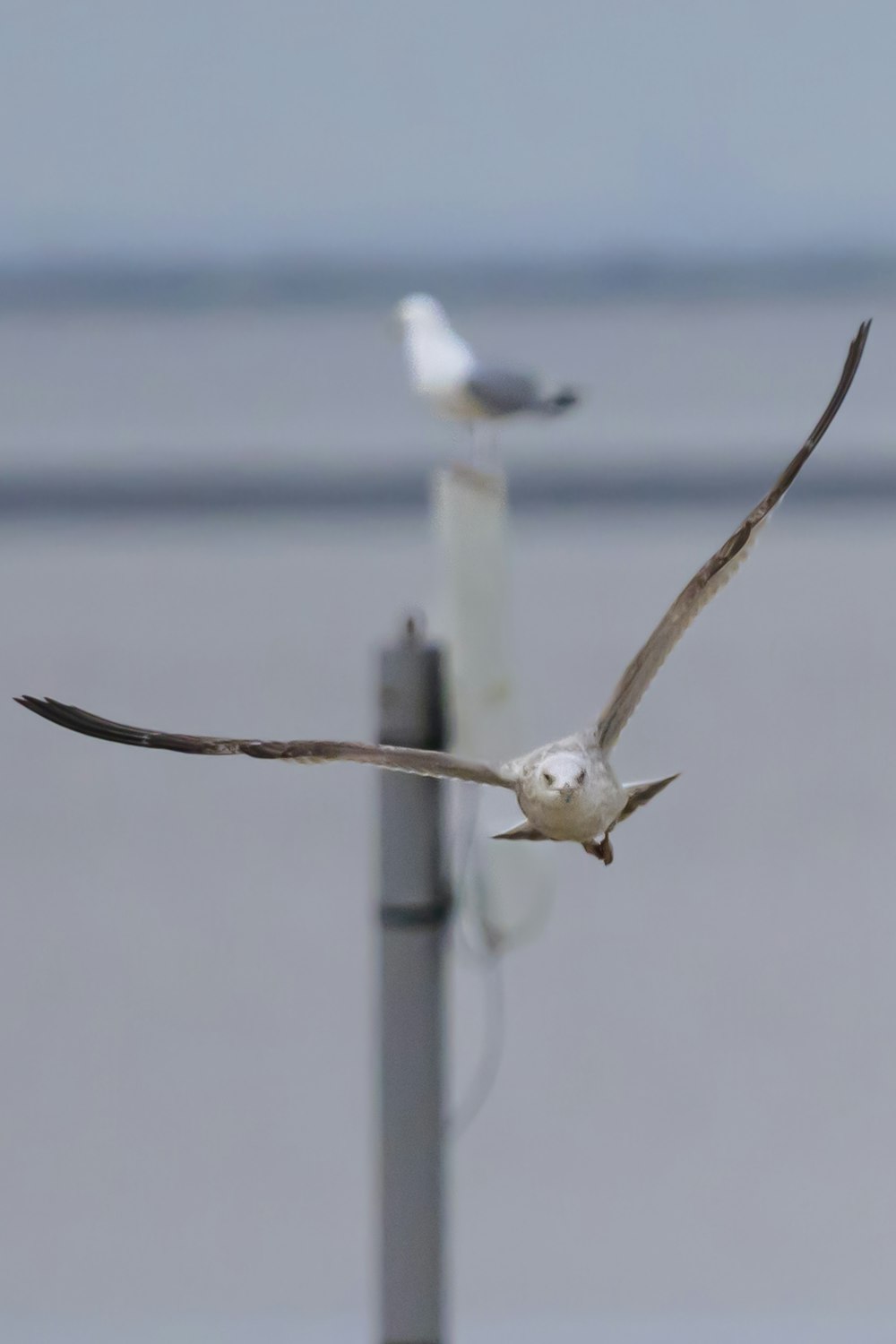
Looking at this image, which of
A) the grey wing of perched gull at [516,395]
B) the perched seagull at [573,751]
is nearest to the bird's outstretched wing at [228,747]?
the perched seagull at [573,751]

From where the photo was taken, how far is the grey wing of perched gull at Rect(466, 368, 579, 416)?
17.3 inches

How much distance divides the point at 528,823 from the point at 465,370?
0.81ft

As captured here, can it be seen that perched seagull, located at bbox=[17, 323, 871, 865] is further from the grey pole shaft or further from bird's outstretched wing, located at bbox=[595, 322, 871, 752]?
the grey pole shaft

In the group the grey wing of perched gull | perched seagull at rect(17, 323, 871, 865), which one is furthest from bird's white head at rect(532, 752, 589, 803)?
the grey wing of perched gull

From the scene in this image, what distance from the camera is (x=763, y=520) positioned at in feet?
0.88

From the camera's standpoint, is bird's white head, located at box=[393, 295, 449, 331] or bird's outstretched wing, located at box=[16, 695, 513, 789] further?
bird's white head, located at box=[393, 295, 449, 331]

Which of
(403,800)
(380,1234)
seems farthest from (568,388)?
(380,1234)

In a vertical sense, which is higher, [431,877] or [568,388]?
[568,388]

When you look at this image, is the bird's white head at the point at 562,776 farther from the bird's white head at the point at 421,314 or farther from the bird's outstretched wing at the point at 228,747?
the bird's white head at the point at 421,314

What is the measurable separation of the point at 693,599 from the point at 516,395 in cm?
20

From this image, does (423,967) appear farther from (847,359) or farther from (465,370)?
(847,359)

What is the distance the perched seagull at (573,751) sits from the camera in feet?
0.76

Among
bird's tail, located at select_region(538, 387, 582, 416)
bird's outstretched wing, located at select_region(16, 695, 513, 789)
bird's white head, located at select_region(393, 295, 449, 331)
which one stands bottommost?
bird's outstretched wing, located at select_region(16, 695, 513, 789)

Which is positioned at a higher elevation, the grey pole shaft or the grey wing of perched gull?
the grey wing of perched gull
